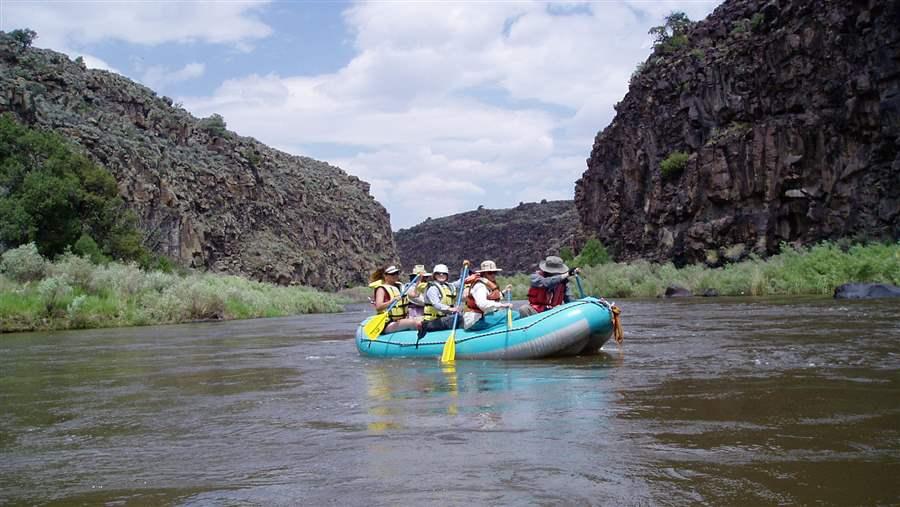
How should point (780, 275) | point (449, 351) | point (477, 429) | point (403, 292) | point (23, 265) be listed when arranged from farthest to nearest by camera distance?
point (780, 275) < point (23, 265) < point (403, 292) < point (449, 351) < point (477, 429)

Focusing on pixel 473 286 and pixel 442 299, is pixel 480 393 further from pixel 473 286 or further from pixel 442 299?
pixel 442 299

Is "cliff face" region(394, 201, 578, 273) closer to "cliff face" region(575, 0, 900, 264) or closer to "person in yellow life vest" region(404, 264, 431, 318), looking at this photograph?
"cliff face" region(575, 0, 900, 264)

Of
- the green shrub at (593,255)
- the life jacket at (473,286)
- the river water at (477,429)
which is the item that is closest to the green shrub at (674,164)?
the green shrub at (593,255)

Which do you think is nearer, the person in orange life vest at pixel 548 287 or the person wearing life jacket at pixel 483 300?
the person wearing life jacket at pixel 483 300

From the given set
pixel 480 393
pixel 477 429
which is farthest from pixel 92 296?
pixel 477 429

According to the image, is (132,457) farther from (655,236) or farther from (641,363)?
(655,236)

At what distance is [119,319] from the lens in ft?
82.9

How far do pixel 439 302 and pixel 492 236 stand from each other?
118338 mm

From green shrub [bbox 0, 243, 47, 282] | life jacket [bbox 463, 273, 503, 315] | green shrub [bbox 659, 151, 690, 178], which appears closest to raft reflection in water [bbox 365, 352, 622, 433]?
life jacket [bbox 463, 273, 503, 315]

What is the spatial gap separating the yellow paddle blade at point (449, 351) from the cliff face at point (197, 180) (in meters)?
35.2

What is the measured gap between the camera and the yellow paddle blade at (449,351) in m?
11.3

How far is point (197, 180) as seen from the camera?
187 ft

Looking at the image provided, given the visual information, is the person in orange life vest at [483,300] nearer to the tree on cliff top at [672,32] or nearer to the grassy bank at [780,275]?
the grassy bank at [780,275]

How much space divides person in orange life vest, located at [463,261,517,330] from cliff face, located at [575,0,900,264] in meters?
26.2
